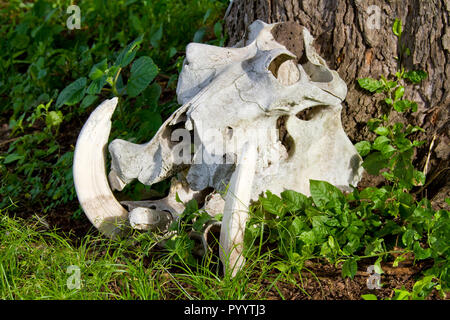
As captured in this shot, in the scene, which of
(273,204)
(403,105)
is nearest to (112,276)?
(273,204)

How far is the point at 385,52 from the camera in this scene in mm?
2646

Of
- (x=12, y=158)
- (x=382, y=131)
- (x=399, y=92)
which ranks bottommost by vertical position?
(x=12, y=158)

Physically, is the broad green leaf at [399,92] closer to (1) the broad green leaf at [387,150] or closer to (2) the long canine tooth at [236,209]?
(1) the broad green leaf at [387,150]

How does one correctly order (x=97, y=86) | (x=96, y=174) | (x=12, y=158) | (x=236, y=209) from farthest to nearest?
(x=12, y=158)
(x=97, y=86)
(x=96, y=174)
(x=236, y=209)

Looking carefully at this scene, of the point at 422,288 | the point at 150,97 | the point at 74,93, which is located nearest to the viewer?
the point at 422,288

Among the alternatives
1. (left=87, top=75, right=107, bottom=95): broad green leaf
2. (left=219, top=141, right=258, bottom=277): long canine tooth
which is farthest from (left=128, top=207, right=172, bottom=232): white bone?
(left=87, top=75, right=107, bottom=95): broad green leaf

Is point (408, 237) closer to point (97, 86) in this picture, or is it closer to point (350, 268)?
point (350, 268)

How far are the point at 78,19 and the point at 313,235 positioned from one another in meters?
2.89

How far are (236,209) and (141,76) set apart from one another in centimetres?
123

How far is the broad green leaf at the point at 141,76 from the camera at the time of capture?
3.01m

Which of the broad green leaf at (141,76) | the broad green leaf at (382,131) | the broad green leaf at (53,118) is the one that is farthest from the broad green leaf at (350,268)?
the broad green leaf at (53,118)

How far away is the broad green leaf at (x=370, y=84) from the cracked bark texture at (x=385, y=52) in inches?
1.9

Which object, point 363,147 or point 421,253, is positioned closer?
point 421,253

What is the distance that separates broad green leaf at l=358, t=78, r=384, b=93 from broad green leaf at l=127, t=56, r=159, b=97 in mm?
1179
